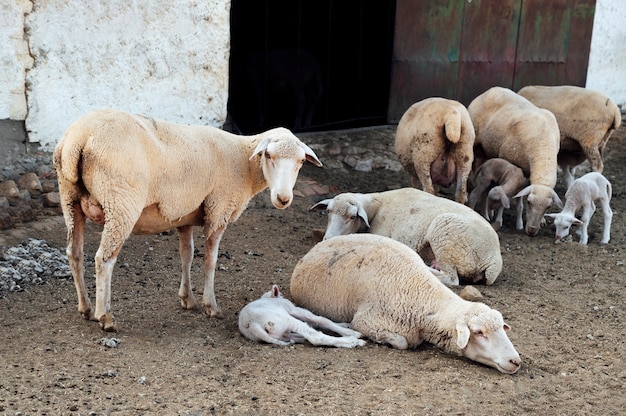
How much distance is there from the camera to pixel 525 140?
29.5 feet

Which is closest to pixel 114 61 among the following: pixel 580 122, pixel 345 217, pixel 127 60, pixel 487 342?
pixel 127 60

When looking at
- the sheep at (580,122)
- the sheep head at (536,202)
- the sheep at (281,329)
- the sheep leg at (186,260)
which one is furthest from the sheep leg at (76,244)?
the sheep at (580,122)

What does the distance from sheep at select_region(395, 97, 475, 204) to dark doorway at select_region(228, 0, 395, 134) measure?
7.46ft

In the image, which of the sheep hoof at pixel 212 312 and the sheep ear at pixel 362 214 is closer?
the sheep hoof at pixel 212 312

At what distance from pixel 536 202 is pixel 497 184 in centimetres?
94

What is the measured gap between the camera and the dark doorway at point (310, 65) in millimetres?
12117

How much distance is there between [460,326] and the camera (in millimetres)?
5016

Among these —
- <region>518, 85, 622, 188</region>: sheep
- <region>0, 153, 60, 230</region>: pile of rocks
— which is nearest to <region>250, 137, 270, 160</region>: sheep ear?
<region>0, 153, 60, 230</region>: pile of rocks

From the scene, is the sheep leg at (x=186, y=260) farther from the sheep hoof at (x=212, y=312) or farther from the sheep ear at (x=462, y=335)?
the sheep ear at (x=462, y=335)

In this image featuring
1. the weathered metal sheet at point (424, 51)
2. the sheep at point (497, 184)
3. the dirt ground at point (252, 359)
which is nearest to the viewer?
the dirt ground at point (252, 359)

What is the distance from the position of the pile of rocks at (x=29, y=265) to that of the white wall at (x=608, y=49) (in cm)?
828

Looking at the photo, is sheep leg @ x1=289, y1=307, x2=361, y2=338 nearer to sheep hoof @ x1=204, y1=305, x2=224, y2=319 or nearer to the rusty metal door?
sheep hoof @ x1=204, y1=305, x2=224, y2=319

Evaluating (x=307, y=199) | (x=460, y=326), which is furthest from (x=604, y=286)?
(x=307, y=199)

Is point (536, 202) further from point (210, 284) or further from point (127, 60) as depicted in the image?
point (127, 60)
